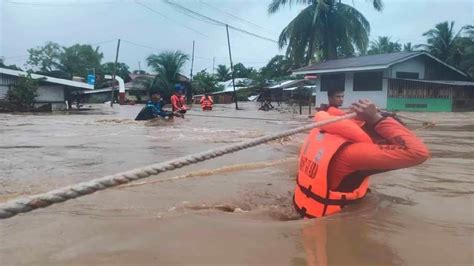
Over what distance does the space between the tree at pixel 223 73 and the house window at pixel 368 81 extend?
3624 centimetres

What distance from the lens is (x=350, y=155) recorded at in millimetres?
3070

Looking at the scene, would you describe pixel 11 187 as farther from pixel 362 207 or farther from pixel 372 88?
pixel 372 88

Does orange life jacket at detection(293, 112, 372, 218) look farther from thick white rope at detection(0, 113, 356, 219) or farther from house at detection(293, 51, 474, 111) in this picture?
house at detection(293, 51, 474, 111)

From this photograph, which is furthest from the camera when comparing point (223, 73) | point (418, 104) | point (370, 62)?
point (223, 73)

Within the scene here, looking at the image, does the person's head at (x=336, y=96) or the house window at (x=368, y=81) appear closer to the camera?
the person's head at (x=336, y=96)

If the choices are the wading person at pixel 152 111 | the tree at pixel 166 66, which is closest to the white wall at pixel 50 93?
the tree at pixel 166 66

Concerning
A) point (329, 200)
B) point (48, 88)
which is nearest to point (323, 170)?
point (329, 200)

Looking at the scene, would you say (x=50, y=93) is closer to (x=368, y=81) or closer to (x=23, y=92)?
(x=23, y=92)

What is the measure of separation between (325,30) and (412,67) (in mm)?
8197

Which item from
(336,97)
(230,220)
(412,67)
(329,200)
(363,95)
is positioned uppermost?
(412,67)

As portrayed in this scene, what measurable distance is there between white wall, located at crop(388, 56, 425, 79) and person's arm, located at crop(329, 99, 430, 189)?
23.3 m

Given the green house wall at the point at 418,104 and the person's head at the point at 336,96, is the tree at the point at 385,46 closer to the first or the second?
the green house wall at the point at 418,104

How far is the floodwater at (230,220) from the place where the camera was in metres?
2.82

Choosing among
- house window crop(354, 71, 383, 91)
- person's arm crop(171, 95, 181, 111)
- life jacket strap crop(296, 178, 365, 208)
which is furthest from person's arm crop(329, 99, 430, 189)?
house window crop(354, 71, 383, 91)
